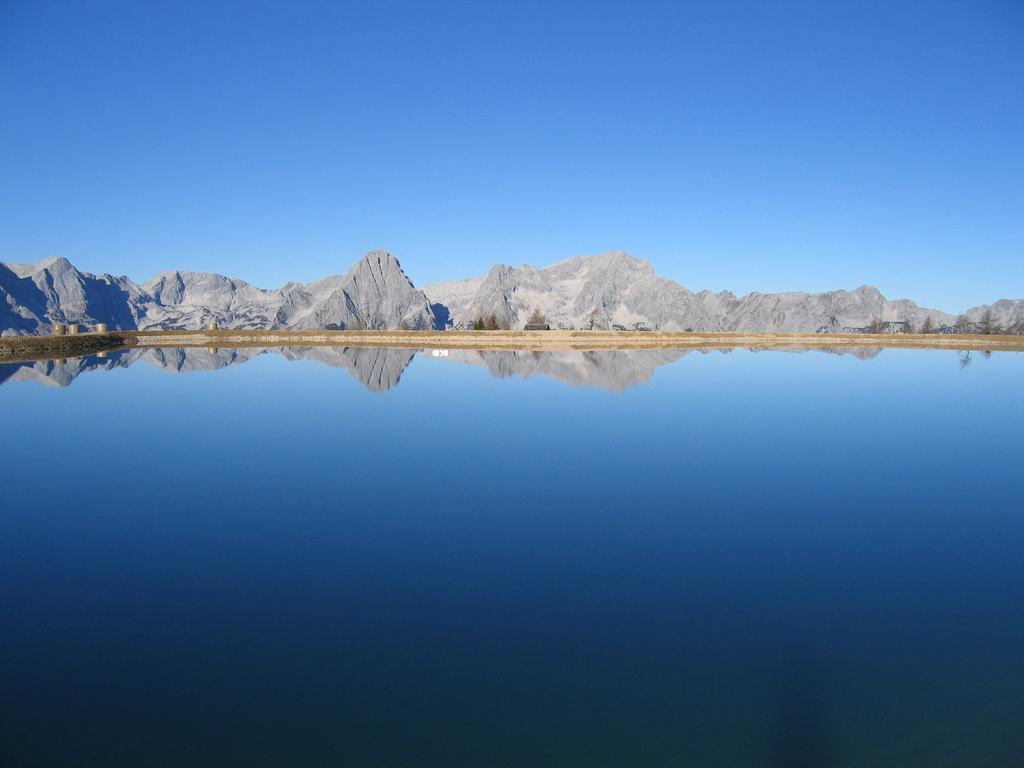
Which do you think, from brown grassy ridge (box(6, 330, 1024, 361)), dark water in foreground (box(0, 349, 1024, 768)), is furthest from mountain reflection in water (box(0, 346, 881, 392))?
dark water in foreground (box(0, 349, 1024, 768))

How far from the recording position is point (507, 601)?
464 inches

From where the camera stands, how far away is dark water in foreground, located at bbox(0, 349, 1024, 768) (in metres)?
8.10

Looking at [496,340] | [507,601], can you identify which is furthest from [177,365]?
[507,601]

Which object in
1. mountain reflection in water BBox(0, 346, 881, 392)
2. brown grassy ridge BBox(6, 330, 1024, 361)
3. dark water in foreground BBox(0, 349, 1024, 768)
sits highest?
brown grassy ridge BBox(6, 330, 1024, 361)

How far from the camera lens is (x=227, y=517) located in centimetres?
1681

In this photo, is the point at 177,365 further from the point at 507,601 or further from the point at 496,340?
the point at 507,601

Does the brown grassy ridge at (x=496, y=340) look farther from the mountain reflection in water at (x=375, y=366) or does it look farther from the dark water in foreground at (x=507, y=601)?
the dark water in foreground at (x=507, y=601)

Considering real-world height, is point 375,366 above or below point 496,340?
below

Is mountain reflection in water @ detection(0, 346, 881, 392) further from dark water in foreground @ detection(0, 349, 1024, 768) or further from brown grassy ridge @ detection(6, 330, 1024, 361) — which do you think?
dark water in foreground @ detection(0, 349, 1024, 768)

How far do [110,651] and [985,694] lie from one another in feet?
44.9

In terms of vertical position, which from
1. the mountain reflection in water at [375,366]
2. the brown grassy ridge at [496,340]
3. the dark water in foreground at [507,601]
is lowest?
the dark water in foreground at [507,601]

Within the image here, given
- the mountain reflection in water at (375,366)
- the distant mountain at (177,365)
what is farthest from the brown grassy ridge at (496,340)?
the mountain reflection in water at (375,366)

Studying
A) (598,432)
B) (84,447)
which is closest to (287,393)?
(84,447)

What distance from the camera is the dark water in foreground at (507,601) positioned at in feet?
26.6
